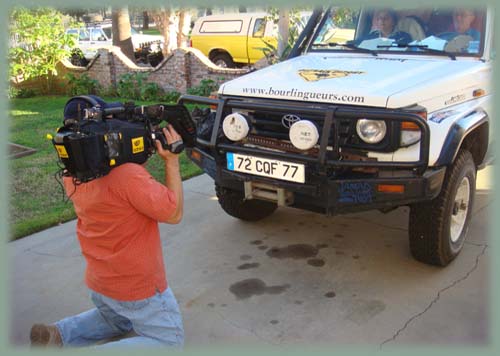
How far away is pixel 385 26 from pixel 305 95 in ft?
5.62

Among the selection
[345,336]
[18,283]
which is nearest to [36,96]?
[18,283]

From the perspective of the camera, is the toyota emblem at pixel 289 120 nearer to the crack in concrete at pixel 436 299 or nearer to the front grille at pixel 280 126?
the front grille at pixel 280 126

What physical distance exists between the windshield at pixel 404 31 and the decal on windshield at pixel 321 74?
0.71m

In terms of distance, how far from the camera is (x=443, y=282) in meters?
3.78

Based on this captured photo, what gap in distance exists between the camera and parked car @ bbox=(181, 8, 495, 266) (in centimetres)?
339

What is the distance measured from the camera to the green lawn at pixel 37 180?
5.24 m

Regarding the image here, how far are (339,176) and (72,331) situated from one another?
1913mm

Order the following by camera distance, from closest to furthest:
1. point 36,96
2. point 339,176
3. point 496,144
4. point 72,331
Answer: point 72,331 → point 339,176 → point 496,144 → point 36,96

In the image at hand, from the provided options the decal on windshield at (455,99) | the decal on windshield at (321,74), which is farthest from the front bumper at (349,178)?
the decal on windshield at (455,99)

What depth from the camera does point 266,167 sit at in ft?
12.0

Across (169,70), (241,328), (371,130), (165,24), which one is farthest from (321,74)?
(165,24)

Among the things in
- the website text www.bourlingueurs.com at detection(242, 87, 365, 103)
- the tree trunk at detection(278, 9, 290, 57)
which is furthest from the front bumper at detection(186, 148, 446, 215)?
the tree trunk at detection(278, 9, 290, 57)

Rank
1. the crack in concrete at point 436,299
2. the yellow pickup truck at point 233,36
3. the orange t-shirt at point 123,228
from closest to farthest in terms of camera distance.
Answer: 1. the orange t-shirt at point 123,228
2. the crack in concrete at point 436,299
3. the yellow pickup truck at point 233,36

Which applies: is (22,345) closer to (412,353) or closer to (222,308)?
(222,308)
